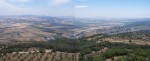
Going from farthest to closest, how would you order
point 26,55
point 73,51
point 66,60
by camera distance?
point 73,51 < point 26,55 < point 66,60

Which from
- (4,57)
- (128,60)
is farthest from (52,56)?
(128,60)

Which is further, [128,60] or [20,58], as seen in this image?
[20,58]

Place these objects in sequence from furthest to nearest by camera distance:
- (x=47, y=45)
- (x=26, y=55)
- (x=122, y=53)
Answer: (x=47, y=45), (x=26, y=55), (x=122, y=53)

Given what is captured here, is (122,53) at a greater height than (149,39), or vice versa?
(122,53)

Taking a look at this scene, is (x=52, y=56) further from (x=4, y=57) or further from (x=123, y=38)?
(x=123, y=38)

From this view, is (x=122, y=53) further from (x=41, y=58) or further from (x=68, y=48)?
(x=68, y=48)

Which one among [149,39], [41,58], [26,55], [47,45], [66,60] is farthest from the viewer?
[149,39]

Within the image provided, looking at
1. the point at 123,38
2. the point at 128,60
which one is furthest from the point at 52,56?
the point at 123,38

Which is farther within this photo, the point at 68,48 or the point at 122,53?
the point at 68,48

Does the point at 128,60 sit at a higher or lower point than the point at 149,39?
higher
